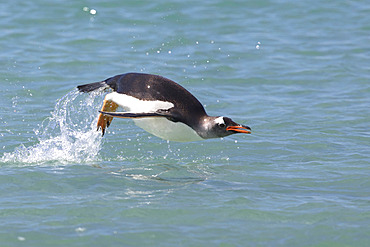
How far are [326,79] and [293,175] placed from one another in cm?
471

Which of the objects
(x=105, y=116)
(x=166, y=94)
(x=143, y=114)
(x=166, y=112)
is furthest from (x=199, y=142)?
(x=143, y=114)

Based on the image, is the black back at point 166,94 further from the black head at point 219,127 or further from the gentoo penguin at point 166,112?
the black head at point 219,127

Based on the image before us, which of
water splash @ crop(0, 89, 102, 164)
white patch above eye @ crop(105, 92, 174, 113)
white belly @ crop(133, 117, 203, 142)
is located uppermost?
white patch above eye @ crop(105, 92, 174, 113)

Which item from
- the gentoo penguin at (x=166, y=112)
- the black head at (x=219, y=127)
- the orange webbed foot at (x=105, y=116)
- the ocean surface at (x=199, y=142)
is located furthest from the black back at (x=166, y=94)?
the ocean surface at (x=199, y=142)

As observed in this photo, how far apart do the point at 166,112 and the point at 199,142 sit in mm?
1826

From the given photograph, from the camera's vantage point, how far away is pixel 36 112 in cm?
876

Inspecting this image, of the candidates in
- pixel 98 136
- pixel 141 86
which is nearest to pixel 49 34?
pixel 98 136

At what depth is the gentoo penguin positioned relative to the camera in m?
5.88

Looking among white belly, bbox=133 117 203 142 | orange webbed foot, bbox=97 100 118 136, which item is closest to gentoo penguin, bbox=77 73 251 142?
white belly, bbox=133 117 203 142

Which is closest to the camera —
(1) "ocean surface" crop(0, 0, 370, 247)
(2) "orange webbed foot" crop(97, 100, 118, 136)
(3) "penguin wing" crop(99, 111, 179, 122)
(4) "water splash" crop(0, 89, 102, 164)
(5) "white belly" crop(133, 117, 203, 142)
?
(1) "ocean surface" crop(0, 0, 370, 247)

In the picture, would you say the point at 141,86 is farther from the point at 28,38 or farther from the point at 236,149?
the point at 28,38

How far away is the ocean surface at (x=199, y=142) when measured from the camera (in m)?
4.83

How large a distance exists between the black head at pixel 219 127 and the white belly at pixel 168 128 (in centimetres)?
15

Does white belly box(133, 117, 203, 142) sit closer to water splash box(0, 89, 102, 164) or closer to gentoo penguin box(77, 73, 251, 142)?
gentoo penguin box(77, 73, 251, 142)
